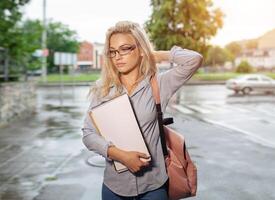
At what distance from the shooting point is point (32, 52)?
1559 cm

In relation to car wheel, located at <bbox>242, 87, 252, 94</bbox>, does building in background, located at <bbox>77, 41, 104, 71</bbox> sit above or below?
above

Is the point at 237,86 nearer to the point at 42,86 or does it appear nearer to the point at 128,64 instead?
the point at 42,86

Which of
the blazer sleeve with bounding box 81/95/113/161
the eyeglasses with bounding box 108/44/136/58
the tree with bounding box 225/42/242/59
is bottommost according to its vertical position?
the tree with bounding box 225/42/242/59

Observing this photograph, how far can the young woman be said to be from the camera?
2363 millimetres

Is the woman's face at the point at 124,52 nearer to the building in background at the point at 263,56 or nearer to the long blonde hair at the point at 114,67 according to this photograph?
the long blonde hair at the point at 114,67

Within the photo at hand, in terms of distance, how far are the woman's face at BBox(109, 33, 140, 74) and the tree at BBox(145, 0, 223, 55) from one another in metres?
31.6

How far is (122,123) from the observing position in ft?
7.48

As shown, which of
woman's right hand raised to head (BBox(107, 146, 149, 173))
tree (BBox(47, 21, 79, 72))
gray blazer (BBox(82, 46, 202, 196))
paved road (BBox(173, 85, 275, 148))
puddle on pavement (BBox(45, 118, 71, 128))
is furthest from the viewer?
tree (BBox(47, 21, 79, 72))

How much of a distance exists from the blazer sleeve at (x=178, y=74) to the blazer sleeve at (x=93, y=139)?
1.23 feet

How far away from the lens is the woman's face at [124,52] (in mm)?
2387

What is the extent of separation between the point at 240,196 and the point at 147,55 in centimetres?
365

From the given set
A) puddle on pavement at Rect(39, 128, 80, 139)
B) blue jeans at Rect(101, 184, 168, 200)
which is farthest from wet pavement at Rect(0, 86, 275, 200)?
blue jeans at Rect(101, 184, 168, 200)

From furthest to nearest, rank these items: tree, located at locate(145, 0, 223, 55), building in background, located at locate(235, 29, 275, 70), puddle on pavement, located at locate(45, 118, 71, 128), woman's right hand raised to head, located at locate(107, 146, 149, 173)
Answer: building in background, located at locate(235, 29, 275, 70)
tree, located at locate(145, 0, 223, 55)
puddle on pavement, located at locate(45, 118, 71, 128)
woman's right hand raised to head, located at locate(107, 146, 149, 173)

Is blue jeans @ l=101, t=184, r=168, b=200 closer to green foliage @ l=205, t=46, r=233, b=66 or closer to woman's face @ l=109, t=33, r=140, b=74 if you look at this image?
woman's face @ l=109, t=33, r=140, b=74
